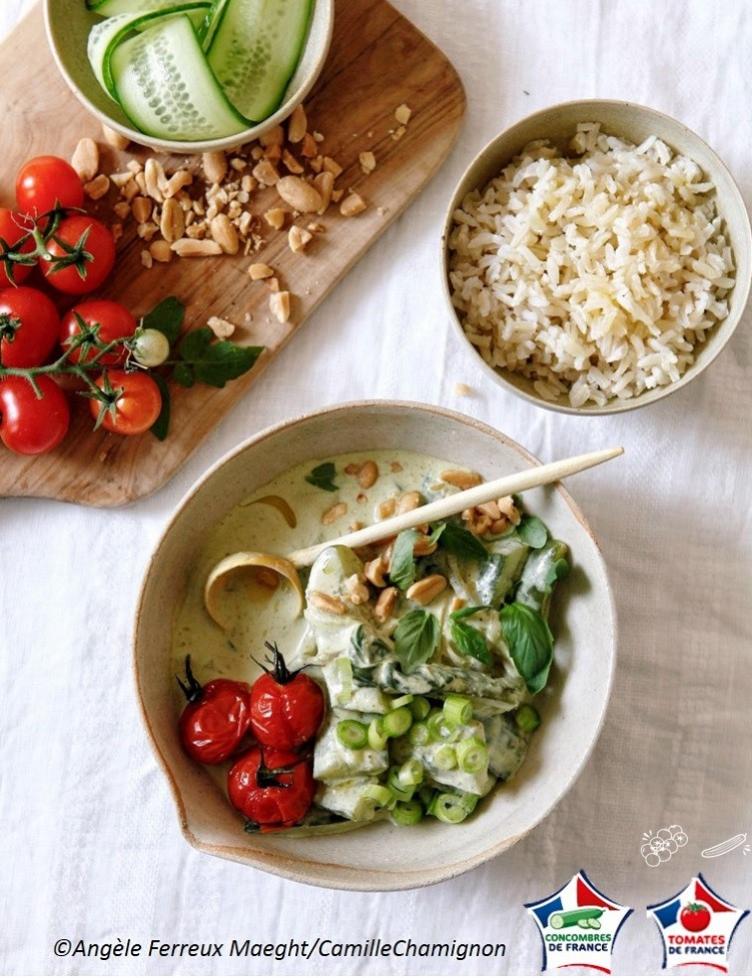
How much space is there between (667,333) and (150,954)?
1.18 metres

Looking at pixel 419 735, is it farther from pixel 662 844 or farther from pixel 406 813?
pixel 662 844

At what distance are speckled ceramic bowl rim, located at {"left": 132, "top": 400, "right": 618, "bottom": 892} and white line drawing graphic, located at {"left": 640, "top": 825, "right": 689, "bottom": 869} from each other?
0.24 metres

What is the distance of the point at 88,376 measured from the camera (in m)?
1.50

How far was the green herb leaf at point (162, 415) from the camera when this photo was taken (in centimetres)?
155

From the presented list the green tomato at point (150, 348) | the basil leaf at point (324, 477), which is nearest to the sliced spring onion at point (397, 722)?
the basil leaf at point (324, 477)

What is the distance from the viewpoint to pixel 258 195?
5.20 feet

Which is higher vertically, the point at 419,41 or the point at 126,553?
the point at 419,41

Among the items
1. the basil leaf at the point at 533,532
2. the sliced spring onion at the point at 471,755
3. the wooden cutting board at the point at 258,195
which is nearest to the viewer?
the sliced spring onion at the point at 471,755

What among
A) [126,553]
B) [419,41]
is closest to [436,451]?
[126,553]

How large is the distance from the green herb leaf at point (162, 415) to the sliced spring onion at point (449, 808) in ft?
2.16

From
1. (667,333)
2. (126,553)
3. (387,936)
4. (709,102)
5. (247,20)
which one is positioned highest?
(247,20)

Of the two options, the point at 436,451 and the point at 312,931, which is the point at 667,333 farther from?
the point at 312,931

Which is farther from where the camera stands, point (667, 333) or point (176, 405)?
point (176, 405)

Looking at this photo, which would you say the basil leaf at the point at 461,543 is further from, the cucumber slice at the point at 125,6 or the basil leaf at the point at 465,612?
the cucumber slice at the point at 125,6
